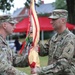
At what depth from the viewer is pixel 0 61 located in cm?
424

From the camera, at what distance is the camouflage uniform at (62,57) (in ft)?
15.8

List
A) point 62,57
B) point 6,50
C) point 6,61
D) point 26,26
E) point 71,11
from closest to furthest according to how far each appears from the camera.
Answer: point 6,61
point 6,50
point 62,57
point 26,26
point 71,11

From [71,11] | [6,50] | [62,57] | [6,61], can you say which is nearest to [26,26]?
[71,11]

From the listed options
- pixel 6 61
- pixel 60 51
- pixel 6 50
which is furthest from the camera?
pixel 60 51

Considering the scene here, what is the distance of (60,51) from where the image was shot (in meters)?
4.99

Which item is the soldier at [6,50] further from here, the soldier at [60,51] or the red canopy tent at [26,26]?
the red canopy tent at [26,26]

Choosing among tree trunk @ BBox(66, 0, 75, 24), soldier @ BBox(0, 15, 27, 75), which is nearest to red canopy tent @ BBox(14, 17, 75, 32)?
tree trunk @ BBox(66, 0, 75, 24)

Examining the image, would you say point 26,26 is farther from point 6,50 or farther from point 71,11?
point 6,50

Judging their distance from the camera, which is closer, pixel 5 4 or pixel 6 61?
pixel 6 61

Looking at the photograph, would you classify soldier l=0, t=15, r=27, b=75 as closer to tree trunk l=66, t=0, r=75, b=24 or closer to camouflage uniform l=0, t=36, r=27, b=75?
camouflage uniform l=0, t=36, r=27, b=75

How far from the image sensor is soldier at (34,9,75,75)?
484 cm

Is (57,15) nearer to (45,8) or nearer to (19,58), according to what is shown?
(19,58)

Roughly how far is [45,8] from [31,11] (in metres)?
101

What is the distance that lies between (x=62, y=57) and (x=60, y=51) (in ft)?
0.53
